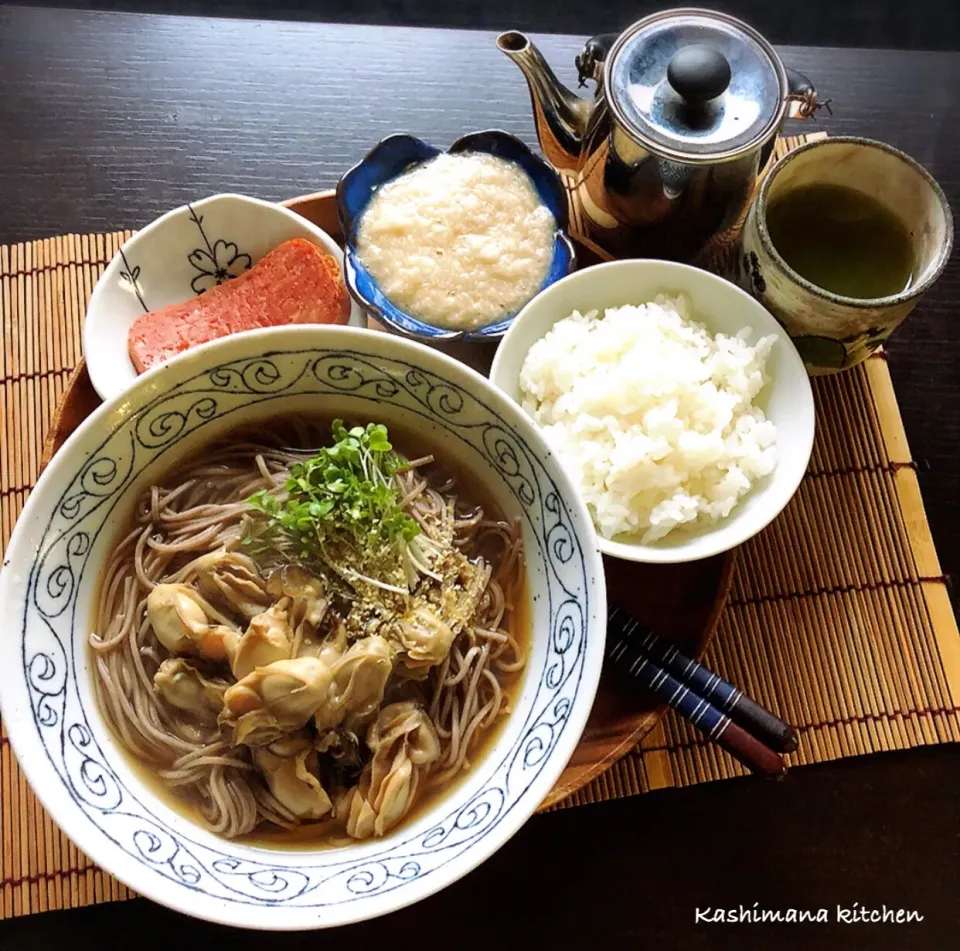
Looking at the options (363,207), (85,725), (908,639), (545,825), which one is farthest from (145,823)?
(908,639)

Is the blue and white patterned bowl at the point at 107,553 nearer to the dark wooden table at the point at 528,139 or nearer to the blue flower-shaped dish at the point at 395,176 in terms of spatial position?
the blue flower-shaped dish at the point at 395,176

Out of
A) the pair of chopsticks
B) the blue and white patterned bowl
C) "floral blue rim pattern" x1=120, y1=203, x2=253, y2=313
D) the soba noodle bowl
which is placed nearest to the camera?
the blue and white patterned bowl

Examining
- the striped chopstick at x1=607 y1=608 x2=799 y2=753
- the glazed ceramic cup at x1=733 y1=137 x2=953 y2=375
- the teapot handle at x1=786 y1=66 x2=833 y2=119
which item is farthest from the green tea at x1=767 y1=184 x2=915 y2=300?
the striped chopstick at x1=607 y1=608 x2=799 y2=753

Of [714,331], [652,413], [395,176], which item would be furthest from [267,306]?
[714,331]

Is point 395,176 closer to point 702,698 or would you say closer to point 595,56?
point 595,56

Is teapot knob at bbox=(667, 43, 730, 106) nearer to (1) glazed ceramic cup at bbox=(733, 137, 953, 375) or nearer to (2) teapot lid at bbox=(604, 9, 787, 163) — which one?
(2) teapot lid at bbox=(604, 9, 787, 163)

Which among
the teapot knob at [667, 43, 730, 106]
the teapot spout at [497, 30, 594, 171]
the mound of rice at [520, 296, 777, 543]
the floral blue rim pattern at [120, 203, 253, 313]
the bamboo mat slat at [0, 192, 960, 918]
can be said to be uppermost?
the teapot knob at [667, 43, 730, 106]

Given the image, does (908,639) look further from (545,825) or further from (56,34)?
(56,34)
